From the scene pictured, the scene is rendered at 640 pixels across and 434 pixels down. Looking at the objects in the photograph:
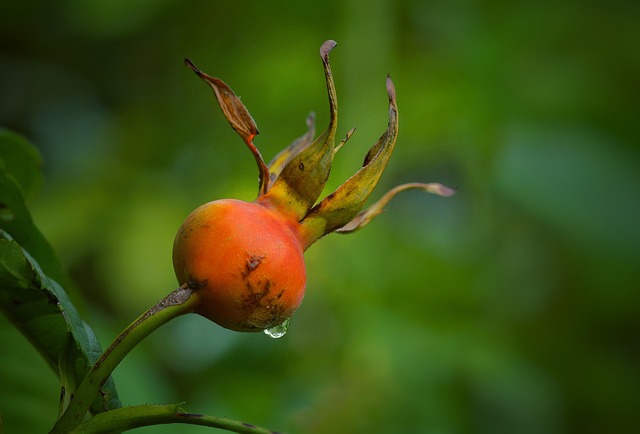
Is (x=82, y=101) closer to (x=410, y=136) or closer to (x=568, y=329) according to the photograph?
(x=410, y=136)

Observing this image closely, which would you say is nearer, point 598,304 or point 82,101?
point 598,304

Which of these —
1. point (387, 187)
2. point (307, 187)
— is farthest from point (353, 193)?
point (387, 187)

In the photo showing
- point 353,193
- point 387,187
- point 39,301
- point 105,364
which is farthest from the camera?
point 387,187

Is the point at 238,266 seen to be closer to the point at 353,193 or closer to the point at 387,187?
the point at 353,193

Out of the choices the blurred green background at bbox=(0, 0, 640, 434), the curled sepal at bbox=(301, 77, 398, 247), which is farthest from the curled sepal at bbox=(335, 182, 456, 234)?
the blurred green background at bbox=(0, 0, 640, 434)

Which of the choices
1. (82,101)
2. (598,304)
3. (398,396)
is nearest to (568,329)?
(598,304)

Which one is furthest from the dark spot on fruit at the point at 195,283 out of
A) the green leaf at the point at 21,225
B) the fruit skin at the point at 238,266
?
the green leaf at the point at 21,225

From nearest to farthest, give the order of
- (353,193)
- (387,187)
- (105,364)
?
(105,364) → (353,193) → (387,187)
